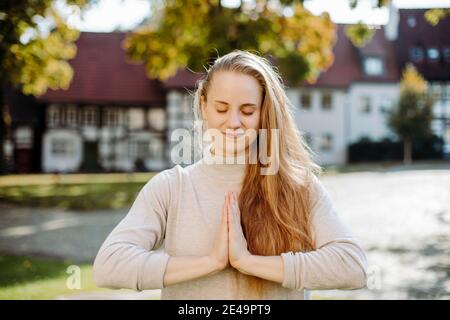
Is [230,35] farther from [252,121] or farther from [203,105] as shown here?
[252,121]

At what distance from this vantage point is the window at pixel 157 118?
31409 mm

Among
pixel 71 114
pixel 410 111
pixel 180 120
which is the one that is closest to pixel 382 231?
pixel 410 111

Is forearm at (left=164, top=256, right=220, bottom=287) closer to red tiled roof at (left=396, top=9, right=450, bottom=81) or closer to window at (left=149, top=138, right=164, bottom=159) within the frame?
window at (left=149, top=138, right=164, bottom=159)

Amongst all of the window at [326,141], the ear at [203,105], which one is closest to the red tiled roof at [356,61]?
the window at [326,141]

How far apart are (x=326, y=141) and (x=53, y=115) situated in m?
15.7

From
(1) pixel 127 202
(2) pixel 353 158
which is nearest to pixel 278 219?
(1) pixel 127 202

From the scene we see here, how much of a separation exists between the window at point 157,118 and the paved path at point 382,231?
16.7 metres

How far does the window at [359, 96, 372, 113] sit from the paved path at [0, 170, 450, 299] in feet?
59.8

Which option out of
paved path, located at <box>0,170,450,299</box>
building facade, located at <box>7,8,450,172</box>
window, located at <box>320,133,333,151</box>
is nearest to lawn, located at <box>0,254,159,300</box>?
paved path, located at <box>0,170,450,299</box>

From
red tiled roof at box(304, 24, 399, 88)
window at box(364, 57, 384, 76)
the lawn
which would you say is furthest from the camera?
window at box(364, 57, 384, 76)

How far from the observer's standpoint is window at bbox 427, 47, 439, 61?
3162cm

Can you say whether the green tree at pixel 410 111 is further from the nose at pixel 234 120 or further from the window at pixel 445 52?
the nose at pixel 234 120
